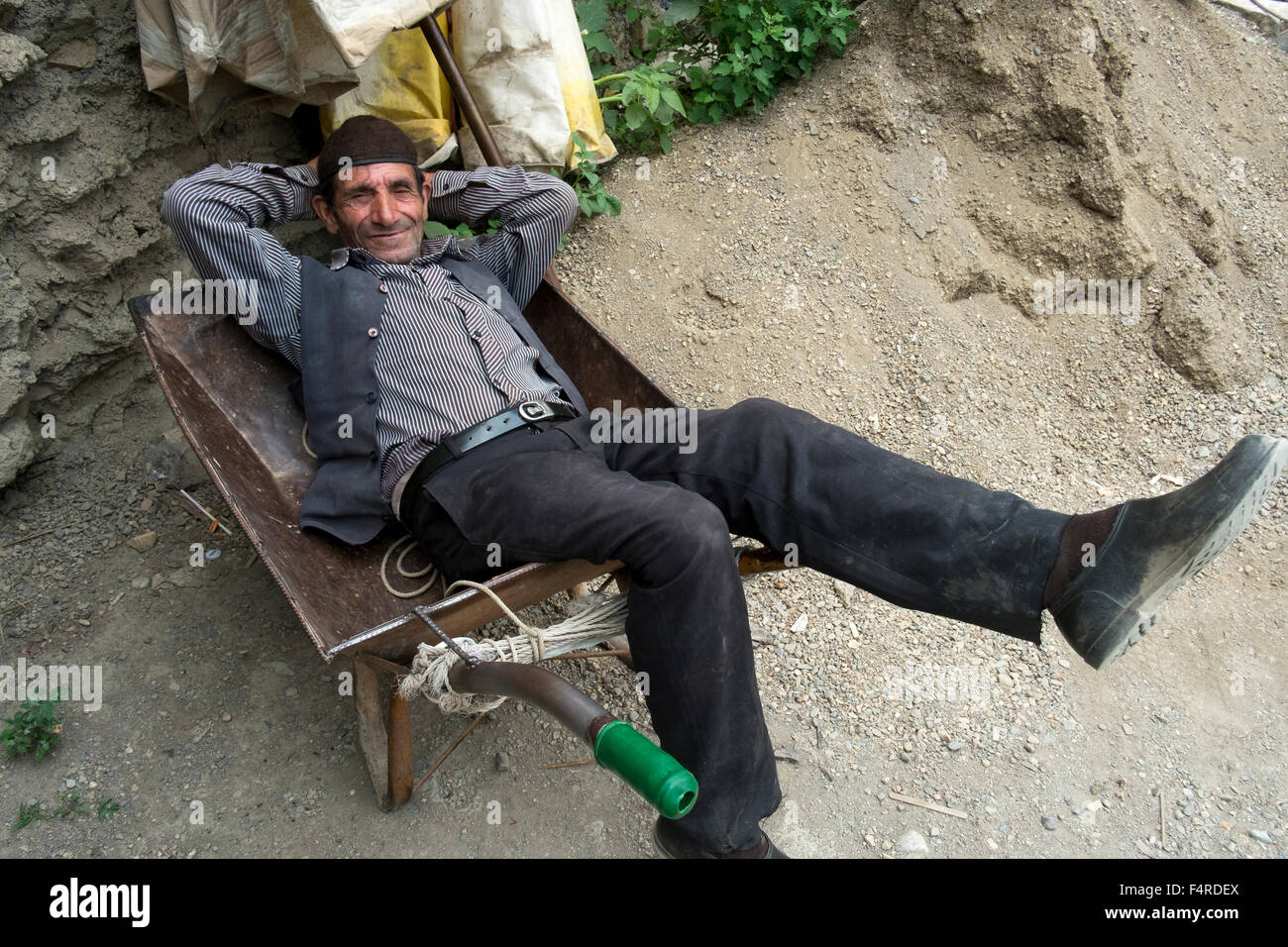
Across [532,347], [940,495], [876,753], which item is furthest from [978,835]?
[532,347]

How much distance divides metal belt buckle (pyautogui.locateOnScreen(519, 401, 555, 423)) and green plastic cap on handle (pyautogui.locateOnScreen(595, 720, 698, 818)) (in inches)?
47.1

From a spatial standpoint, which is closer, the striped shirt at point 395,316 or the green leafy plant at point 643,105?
the striped shirt at point 395,316

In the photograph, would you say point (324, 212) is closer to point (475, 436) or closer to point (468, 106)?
point (468, 106)

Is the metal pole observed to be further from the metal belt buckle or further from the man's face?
the metal belt buckle

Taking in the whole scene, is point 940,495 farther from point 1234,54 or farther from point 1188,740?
point 1234,54

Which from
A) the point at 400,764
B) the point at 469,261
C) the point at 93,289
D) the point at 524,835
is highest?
the point at 469,261

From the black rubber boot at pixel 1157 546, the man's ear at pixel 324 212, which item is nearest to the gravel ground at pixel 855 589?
the black rubber boot at pixel 1157 546

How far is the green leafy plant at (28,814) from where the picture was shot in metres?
2.51

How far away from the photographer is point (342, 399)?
2.60 m

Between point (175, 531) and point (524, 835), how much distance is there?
65.7 inches

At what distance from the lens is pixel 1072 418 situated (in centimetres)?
365

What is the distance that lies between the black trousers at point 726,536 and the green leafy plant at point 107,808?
1107 millimetres

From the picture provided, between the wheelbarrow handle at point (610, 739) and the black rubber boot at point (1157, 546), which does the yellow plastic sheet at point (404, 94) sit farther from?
the black rubber boot at point (1157, 546)

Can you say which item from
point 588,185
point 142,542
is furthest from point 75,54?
point 588,185
